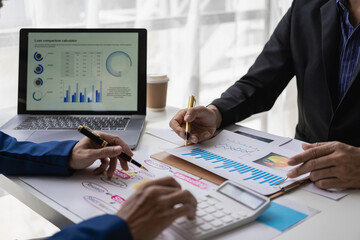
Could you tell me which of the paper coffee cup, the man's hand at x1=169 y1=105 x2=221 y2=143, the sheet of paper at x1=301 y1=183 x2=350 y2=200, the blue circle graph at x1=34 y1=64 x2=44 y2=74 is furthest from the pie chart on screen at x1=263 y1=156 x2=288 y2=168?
the blue circle graph at x1=34 y1=64 x2=44 y2=74

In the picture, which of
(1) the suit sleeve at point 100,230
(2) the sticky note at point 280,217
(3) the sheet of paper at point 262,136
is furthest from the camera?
(3) the sheet of paper at point 262,136

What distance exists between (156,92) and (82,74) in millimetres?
273

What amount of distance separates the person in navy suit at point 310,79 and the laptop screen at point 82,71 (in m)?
0.27

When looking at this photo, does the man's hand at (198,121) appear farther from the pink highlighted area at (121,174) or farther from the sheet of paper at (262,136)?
the pink highlighted area at (121,174)

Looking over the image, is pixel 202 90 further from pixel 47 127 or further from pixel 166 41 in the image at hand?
pixel 47 127

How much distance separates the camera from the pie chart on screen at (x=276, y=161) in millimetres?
1049

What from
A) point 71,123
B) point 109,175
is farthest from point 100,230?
point 71,123

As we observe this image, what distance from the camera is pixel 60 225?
2.88 feet

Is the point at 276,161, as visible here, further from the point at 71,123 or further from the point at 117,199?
the point at 71,123

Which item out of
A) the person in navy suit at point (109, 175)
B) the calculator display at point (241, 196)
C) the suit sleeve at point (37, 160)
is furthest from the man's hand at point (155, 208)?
the suit sleeve at point (37, 160)

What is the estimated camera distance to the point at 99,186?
96 cm

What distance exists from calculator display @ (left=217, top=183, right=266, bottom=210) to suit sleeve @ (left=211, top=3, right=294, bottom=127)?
1.99 feet

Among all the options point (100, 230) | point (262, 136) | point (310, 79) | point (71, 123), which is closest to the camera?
point (100, 230)

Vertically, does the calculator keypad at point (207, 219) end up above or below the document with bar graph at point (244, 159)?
below
